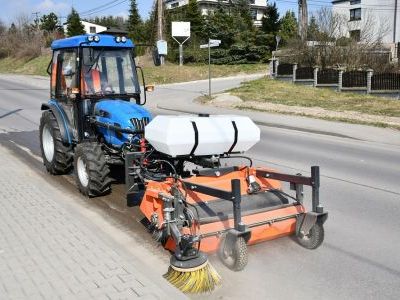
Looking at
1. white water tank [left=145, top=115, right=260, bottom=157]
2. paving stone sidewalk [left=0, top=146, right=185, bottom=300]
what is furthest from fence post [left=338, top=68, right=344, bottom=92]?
paving stone sidewalk [left=0, top=146, right=185, bottom=300]

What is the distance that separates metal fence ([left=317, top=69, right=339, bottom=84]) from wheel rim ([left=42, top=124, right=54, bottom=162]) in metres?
20.9

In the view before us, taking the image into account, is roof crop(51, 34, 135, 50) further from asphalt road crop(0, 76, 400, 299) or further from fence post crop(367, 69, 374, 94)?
fence post crop(367, 69, 374, 94)

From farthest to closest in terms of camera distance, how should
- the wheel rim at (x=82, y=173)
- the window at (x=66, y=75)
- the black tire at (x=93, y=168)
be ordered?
the window at (x=66, y=75)
the wheel rim at (x=82, y=173)
the black tire at (x=93, y=168)

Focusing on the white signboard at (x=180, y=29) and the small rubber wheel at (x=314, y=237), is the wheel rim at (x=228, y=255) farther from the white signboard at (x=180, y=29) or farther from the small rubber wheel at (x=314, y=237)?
the white signboard at (x=180, y=29)

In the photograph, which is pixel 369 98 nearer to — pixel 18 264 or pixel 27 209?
pixel 27 209

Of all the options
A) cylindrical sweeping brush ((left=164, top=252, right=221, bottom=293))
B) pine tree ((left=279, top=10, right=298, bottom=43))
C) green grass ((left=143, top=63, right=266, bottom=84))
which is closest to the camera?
cylindrical sweeping brush ((left=164, top=252, right=221, bottom=293))

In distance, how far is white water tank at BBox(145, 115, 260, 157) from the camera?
571 centimetres

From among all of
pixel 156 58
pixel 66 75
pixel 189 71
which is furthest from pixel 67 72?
pixel 156 58

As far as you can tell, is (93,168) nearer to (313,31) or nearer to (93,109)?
(93,109)

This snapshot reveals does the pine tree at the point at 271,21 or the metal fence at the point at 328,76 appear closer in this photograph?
the metal fence at the point at 328,76

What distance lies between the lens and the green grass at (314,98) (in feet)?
66.3

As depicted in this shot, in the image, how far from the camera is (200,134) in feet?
19.1

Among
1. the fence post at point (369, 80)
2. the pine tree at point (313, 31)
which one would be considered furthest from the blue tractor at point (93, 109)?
the pine tree at point (313, 31)

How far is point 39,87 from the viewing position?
1426 inches
